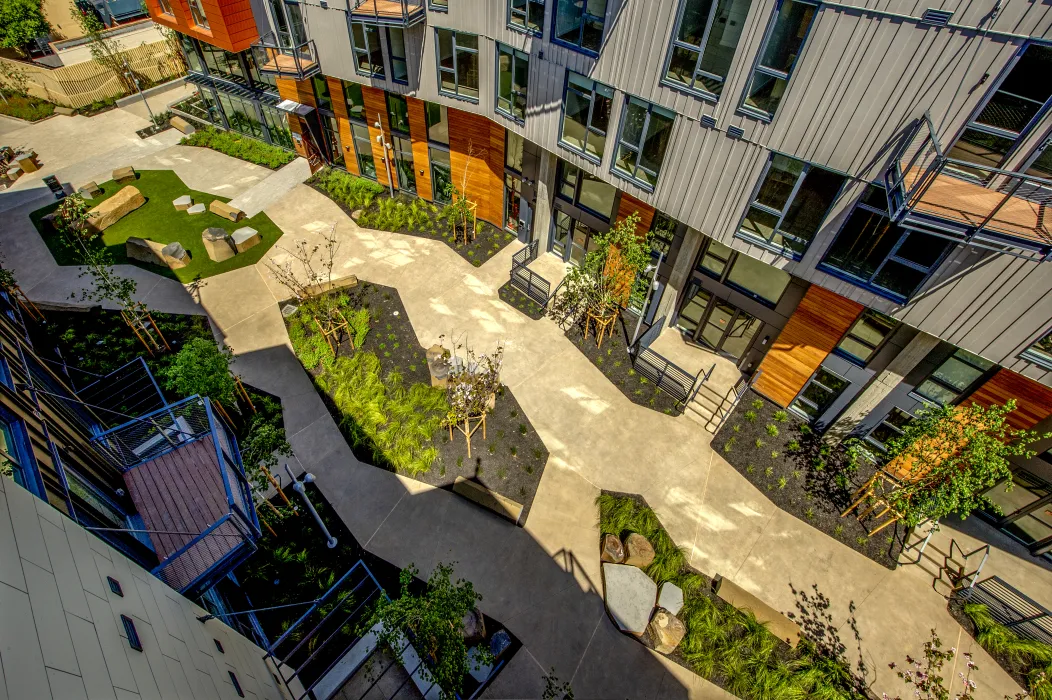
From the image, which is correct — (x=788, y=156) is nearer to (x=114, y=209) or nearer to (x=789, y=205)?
(x=789, y=205)

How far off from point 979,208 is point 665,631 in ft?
39.8

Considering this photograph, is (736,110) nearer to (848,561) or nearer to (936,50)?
(936,50)

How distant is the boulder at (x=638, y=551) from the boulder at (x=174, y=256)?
22759 millimetres

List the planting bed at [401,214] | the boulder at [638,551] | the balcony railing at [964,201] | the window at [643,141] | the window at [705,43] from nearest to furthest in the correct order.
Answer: the balcony railing at [964,201]
the window at [705,43]
the boulder at [638,551]
the window at [643,141]
the planting bed at [401,214]

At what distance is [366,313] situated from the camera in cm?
2019

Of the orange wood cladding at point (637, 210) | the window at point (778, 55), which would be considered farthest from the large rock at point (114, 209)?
the window at point (778, 55)

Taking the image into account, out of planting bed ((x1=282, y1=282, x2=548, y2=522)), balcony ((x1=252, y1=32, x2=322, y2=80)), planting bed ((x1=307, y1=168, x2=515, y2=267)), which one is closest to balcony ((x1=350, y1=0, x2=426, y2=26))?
balcony ((x1=252, y1=32, x2=322, y2=80))

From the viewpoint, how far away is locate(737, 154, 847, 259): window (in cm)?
1222

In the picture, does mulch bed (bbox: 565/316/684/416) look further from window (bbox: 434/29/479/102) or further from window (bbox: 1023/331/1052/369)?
window (bbox: 434/29/479/102)

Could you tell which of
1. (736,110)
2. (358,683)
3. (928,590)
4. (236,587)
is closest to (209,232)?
(236,587)

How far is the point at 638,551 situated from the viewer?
→ 46.1 feet

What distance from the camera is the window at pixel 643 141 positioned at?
46.6 ft

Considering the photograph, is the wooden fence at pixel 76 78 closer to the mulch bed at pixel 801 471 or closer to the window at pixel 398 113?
the window at pixel 398 113

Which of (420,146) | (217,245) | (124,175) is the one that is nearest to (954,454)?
(420,146)
